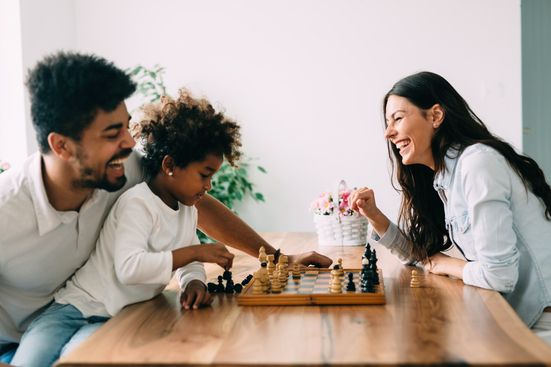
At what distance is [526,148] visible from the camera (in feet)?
19.4

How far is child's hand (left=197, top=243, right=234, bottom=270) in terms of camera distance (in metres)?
1.65

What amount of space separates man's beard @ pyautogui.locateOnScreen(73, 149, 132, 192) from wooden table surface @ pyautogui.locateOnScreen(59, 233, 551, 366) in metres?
0.32

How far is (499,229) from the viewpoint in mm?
1771

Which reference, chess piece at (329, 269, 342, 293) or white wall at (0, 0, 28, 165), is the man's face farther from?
white wall at (0, 0, 28, 165)

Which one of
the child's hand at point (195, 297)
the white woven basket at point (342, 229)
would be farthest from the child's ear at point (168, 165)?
the white woven basket at point (342, 229)

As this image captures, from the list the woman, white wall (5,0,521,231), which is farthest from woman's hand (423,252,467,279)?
white wall (5,0,521,231)

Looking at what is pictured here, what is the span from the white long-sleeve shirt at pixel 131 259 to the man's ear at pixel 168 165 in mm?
93

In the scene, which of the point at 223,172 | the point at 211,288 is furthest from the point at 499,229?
the point at 223,172

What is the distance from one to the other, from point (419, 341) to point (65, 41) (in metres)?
4.77

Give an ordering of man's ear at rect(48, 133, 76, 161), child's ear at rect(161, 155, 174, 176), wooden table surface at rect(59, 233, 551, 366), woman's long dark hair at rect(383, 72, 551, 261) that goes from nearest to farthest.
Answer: wooden table surface at rect(59, 233, 551, 366), man's ear at rect(48, 133, 76, 161), child's ear at rect(161, 155, 174, 176), woman's long dark hair at rect(383, 72, 551, 261)

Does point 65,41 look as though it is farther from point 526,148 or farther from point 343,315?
point 343,315

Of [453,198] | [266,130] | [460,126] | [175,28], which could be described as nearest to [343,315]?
[453,198]

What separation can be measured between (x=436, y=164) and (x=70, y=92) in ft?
3.79

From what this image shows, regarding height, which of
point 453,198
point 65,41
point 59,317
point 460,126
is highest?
point 65,41
